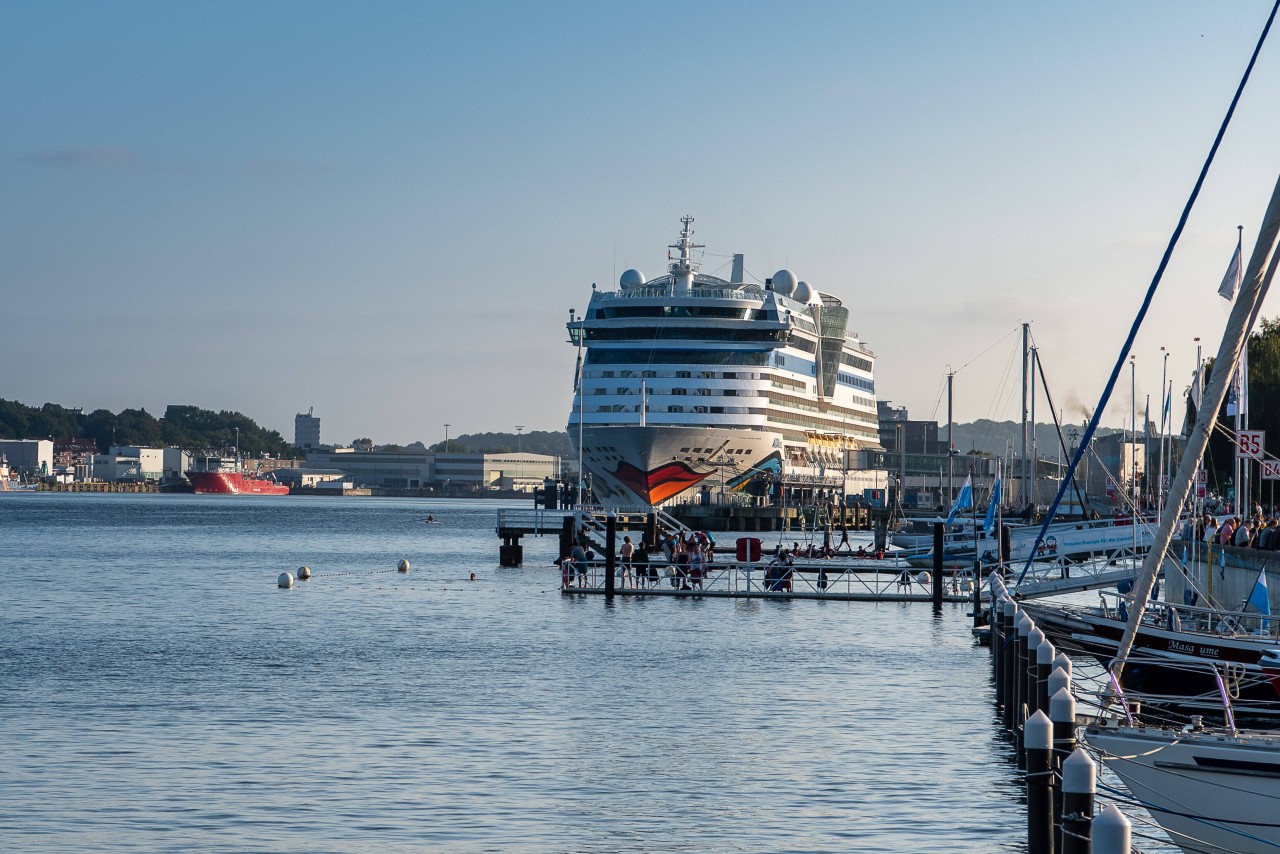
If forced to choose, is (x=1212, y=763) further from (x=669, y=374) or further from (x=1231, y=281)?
(x=669, y=374)

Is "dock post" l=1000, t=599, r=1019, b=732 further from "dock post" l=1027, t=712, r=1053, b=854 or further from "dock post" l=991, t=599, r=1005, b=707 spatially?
"dock post" l=1027, t=712, r=1053, b=854

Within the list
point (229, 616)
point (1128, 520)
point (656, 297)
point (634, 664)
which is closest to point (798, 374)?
point (656, 297)

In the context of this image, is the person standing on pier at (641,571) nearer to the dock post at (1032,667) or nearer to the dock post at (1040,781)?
the dock post at (1032,667)

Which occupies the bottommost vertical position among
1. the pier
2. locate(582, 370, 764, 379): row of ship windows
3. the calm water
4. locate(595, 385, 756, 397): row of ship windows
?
the calm water

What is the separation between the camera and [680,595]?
49.6 meters

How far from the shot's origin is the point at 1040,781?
40.9 ft

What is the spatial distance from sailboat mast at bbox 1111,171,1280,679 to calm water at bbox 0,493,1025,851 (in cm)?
326

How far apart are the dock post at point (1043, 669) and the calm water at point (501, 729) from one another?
1333mm

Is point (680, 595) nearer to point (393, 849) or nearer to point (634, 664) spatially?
point (634, 664)

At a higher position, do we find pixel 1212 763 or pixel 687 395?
pixel 687 395

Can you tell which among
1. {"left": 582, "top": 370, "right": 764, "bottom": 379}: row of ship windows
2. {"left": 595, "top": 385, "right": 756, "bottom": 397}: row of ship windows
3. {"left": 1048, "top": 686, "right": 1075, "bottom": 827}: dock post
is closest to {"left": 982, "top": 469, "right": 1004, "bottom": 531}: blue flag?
{"left": 595, "top": 385, "right": 756, "bottom": 397}: row of ship windows

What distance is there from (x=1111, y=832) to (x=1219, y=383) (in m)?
6.77

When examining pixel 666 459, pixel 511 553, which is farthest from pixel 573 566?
pixel 666 459

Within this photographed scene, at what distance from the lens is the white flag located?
3162 centimetres
